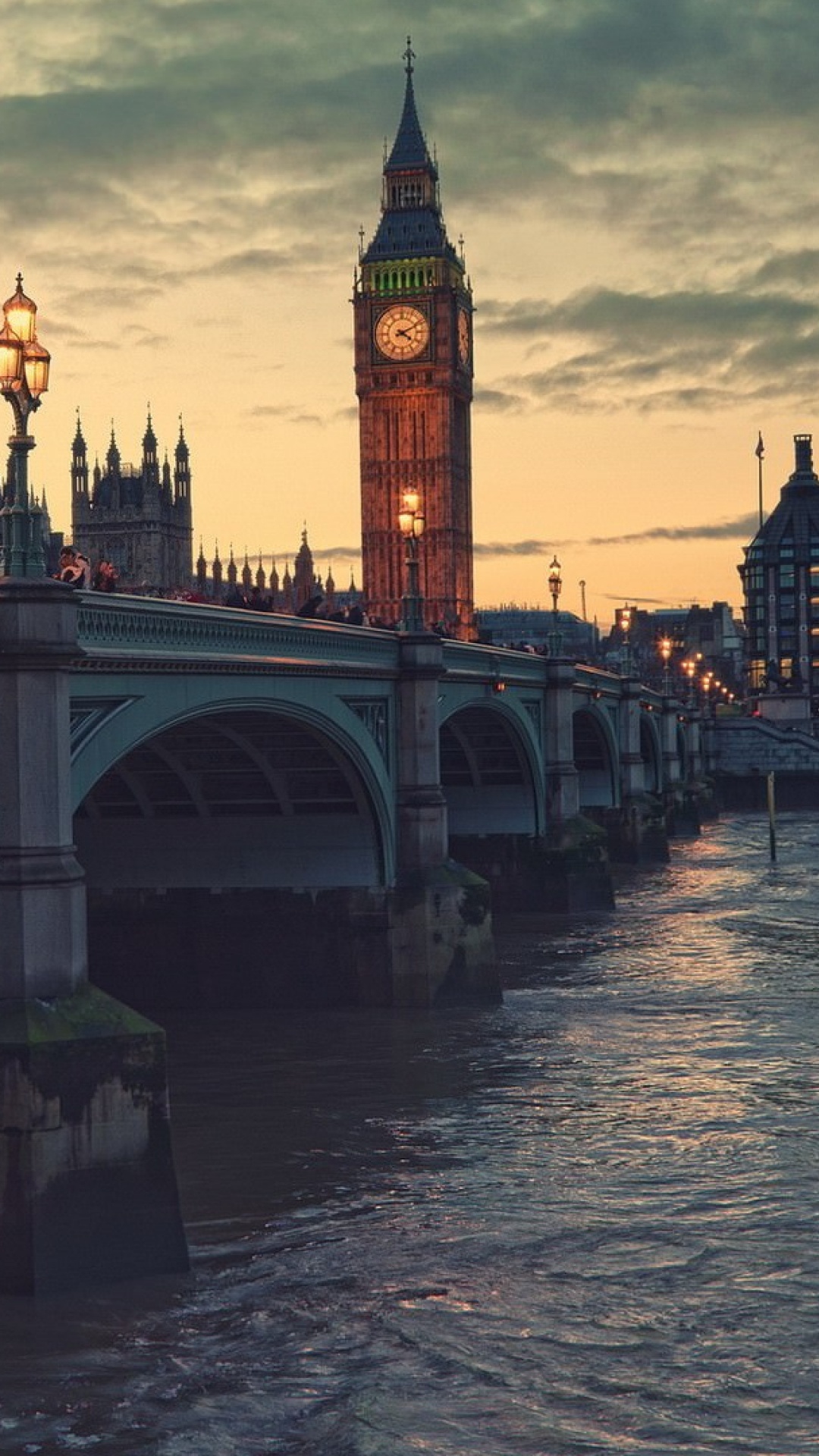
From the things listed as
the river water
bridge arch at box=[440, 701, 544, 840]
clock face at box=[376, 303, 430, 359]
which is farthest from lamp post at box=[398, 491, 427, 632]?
clock face at box=[376, 303, 430, 359]

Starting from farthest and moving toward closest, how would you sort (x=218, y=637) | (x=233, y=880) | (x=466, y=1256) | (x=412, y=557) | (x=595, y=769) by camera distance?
(x=595, y=769) → (x=412, y=557) → (x=233, y=880) → (x=218, y=637) → (x=466, y=1256)

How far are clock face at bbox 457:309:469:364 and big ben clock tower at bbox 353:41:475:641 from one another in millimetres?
322

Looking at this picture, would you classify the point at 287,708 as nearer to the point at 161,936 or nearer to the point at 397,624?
the point at 161,936

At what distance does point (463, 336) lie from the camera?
577 ft

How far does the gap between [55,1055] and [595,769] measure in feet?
187

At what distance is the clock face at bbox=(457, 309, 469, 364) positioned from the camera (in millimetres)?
172875

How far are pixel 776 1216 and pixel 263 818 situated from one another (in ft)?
52.4

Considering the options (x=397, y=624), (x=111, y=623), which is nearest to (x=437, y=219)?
(x=397, y=624)

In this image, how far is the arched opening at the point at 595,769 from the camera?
238 ft

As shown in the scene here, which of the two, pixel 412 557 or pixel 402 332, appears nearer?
pixel 412 557

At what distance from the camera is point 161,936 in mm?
35719

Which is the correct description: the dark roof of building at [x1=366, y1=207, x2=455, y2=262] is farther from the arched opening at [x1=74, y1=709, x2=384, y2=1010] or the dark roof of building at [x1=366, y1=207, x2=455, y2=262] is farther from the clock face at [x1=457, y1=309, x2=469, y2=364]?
the arched opening at [x1=74, y1=709, x2=384, y2=1010]

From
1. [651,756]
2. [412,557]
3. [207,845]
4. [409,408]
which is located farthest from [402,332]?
[207,845]

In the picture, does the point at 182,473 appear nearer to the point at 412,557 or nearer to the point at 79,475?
the point at 79,475
